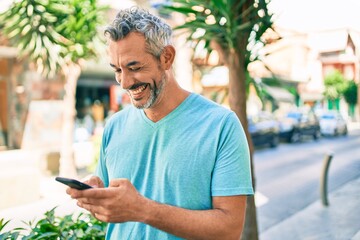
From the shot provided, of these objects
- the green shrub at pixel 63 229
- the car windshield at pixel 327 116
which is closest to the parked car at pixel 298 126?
the car windshield at pixel 327 116

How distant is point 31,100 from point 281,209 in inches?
336

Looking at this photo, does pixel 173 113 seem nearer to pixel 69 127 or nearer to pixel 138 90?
pixel 138 90

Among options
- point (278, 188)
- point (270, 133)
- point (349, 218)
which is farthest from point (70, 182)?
point (270, 133)

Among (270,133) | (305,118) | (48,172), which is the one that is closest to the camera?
(48,172)

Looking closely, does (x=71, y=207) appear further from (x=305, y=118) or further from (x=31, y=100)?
(x=305, y=118)

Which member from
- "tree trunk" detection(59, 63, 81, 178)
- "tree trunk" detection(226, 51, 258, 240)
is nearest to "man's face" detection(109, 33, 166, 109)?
"tree trunk" detection(226, 51, 258, 240)

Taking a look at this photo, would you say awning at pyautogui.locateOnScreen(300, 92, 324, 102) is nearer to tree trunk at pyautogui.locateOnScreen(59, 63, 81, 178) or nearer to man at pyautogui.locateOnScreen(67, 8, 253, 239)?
tree trunk at pyautogui.locateOnScreen(59, 63, 81, 178)

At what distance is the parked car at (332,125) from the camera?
23266 mm

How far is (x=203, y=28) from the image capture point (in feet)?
10.6

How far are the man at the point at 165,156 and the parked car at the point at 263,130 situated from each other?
14.5 m

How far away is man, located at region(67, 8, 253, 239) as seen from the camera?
129 cm

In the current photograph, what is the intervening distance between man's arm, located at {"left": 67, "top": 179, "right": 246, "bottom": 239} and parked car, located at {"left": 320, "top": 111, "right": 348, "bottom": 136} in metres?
23.4

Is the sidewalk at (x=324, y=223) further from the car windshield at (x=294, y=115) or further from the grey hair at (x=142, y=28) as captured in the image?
the car windshield at (x=294, y=115)

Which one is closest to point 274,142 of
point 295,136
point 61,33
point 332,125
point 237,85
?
point 295,136
